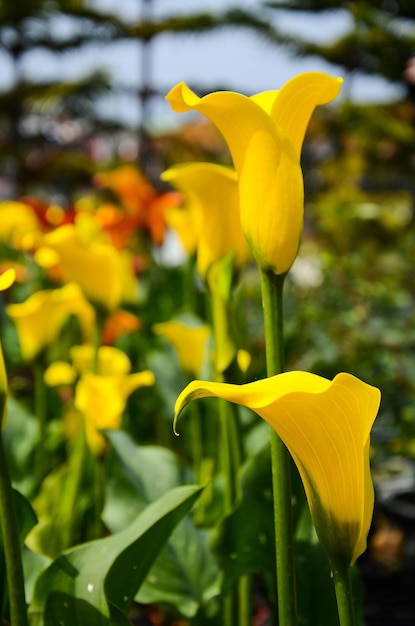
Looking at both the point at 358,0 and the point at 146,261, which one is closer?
the point at 146,261

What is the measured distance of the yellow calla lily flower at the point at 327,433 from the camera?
339mm

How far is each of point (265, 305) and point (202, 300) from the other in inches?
38.3

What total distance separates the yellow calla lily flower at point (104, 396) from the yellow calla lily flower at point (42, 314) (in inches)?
6.5

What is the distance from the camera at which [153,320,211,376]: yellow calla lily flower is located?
85 cm

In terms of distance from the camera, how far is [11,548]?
0.43m

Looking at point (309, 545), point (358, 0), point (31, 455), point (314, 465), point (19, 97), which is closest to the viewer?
point (314, 465)

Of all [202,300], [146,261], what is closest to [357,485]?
[202,300]

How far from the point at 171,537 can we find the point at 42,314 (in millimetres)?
339

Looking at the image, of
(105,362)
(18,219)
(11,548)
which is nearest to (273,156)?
(11,548)

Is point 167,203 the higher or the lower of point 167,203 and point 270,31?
the higher

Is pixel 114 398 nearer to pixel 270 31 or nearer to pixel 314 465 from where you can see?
pixel 314 465

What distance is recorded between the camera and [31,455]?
3.06ft

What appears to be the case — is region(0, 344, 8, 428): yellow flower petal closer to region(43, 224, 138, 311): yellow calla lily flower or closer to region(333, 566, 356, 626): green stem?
region(333, 566, 356, 626): green stem

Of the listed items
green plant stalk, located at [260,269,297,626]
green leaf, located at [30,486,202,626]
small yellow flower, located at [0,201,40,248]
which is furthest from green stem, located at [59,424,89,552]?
small yellow flower, located at [0,201,40,248]
